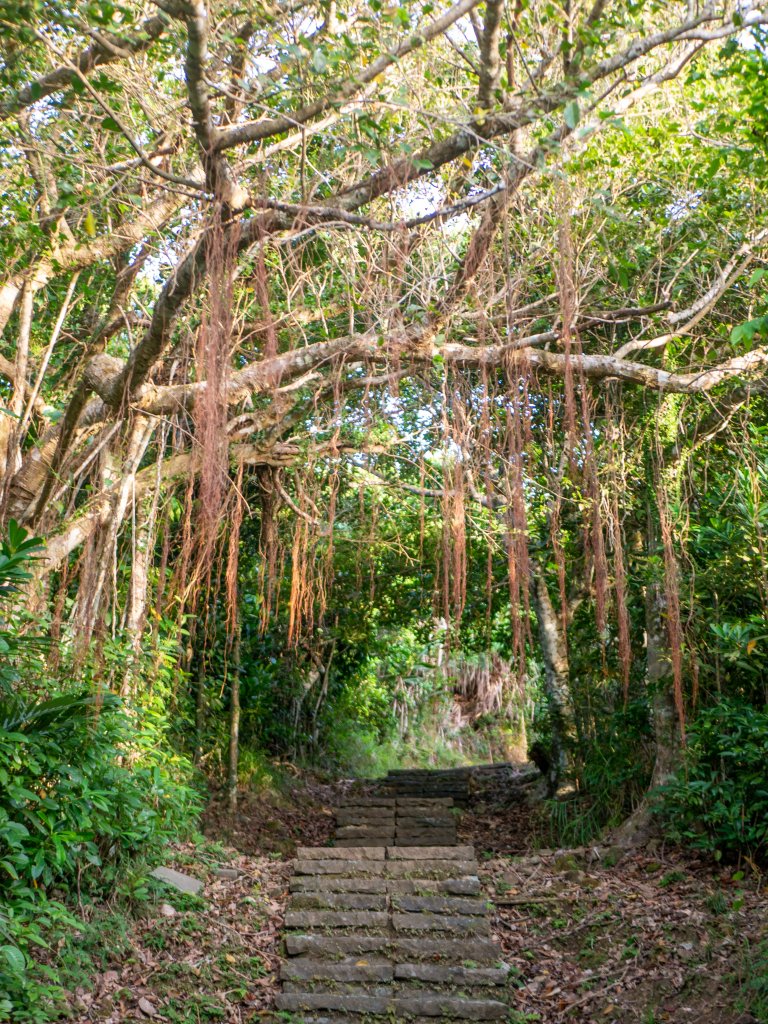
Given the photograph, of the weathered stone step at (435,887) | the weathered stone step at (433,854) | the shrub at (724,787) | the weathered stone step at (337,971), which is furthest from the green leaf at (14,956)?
the shrub at (724,787)

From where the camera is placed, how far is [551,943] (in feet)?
17.4

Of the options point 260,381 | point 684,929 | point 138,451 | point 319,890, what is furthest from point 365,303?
point 684,929

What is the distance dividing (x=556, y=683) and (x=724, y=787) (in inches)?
106

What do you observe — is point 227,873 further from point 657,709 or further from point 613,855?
point 657,709

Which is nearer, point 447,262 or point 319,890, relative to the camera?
point 319,890

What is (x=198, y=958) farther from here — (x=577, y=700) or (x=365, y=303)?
(x=577, y=700)

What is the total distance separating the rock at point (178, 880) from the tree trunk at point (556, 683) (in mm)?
3774

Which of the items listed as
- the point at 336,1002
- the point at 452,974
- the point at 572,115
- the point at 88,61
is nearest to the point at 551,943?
the point at 452,974

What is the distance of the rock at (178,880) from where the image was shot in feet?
17.5

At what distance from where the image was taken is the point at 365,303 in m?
5.66

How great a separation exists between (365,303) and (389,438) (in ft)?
5.83

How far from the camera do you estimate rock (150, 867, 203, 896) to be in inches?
210

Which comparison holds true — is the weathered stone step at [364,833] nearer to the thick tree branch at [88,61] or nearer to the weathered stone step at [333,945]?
the weathered stone step at [333,945]

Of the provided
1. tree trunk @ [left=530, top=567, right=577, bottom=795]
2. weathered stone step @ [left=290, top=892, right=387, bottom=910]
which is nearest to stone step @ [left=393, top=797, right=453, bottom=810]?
tree trunk @ [left=530, top=567, right=577, bottom=795]
